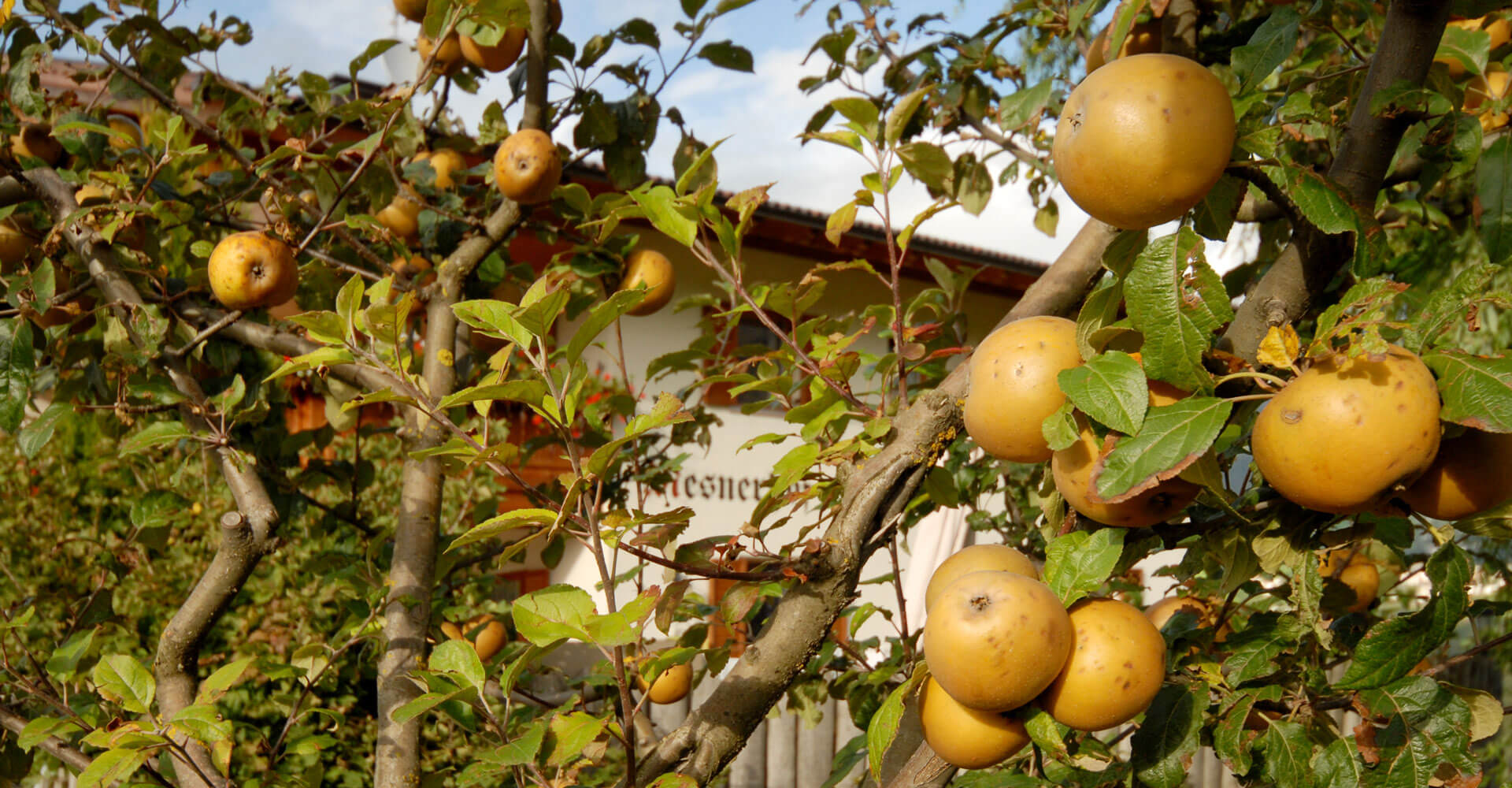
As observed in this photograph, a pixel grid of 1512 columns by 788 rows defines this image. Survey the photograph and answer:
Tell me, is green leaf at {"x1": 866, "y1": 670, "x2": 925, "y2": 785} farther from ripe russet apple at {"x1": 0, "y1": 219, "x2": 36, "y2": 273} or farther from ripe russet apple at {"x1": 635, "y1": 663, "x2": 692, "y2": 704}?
ripe russet apple at {"x1": 0, "y1": 219, "x2": 36, "y2": 273}

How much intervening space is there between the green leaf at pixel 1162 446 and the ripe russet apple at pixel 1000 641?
0.18m

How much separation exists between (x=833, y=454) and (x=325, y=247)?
177cm

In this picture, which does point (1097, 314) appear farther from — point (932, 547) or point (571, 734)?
point (932, 547)

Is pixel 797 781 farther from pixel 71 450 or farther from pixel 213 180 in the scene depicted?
pixel 71 450

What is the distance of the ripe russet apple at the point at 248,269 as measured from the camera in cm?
183

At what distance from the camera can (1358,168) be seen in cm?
102

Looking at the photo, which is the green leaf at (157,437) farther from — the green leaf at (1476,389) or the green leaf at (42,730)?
the green leaf at (1476,389)

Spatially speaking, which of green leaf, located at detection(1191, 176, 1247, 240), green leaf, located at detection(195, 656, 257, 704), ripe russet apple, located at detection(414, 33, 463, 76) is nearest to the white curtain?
ripe russet apple, located at detection(414, 33, 463, 76)

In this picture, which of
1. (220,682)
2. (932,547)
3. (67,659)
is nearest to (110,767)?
(220,682)

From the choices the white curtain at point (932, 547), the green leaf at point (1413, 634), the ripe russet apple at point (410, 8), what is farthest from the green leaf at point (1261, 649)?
the white curtain at point (932, 547)

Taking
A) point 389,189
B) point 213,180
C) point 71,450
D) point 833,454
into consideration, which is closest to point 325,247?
point 213,180

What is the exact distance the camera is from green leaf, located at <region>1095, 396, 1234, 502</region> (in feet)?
2.66

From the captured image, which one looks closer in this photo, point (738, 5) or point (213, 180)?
point (738, 5)

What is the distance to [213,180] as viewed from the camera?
2373mm
